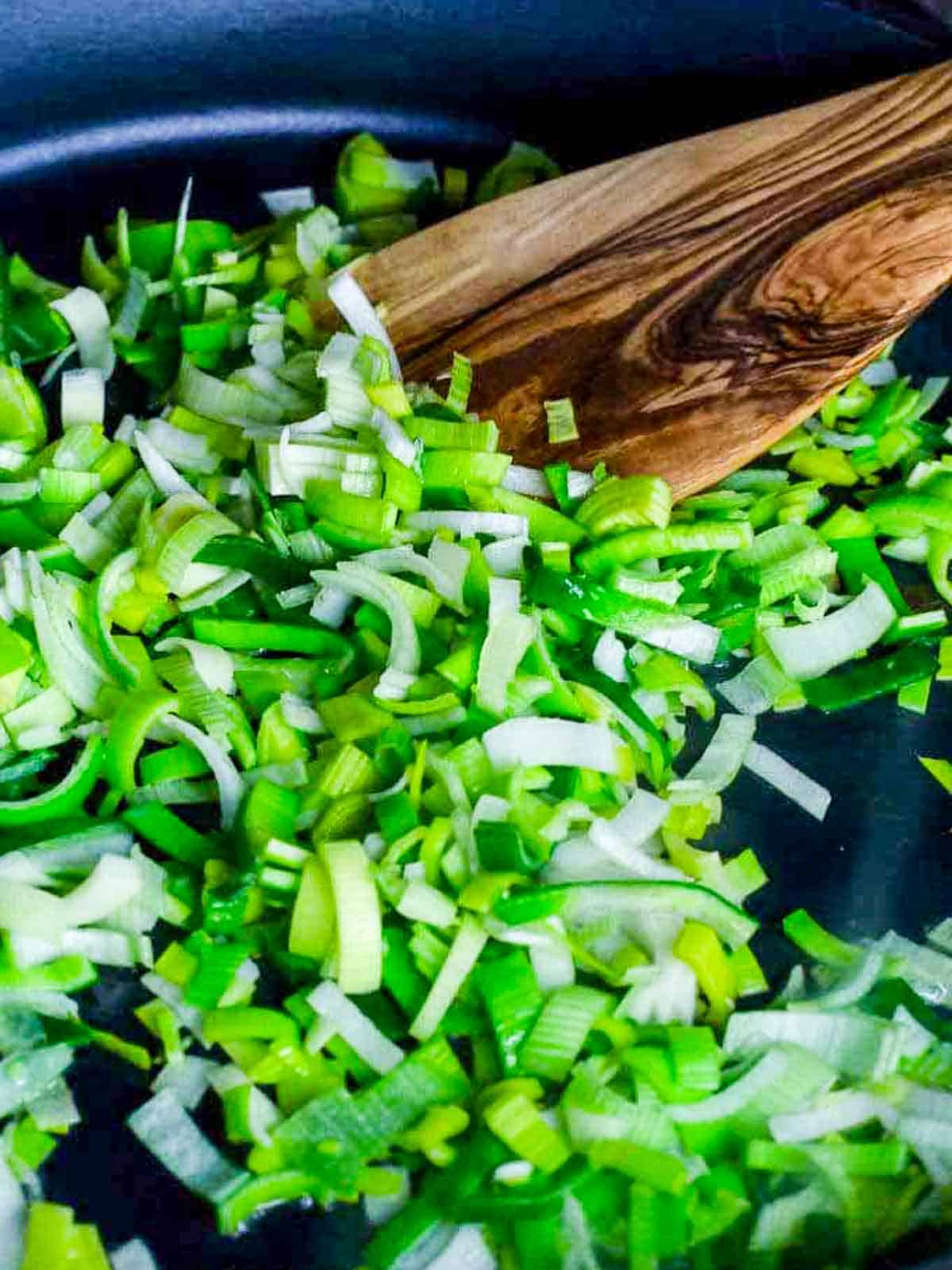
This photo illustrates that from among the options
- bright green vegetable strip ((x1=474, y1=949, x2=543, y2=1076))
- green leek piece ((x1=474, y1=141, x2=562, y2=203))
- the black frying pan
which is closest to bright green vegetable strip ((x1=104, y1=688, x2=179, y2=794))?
bright green vegetable strip ((x1=474, y1=949, x2=543, y2=1076))

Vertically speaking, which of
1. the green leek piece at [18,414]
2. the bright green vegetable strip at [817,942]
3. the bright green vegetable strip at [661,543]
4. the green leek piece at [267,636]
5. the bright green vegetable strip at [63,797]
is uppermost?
the green leek piece at [18,414]

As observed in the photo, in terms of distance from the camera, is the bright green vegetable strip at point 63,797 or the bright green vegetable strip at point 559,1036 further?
the bright green vegetable strip at point 63,797

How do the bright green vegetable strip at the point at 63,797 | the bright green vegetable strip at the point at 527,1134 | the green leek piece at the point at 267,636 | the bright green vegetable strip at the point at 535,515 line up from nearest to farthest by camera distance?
the bright green vegetable strip at the point at 527,1134 → the bright green vegetable strip at the point at 63,797 → the green leek piece at the point at 267,636 → the bright green vegetable strip at the point at 535,515

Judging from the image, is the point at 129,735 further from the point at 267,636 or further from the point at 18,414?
the point at 18,414

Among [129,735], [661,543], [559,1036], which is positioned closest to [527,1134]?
[559,1036]

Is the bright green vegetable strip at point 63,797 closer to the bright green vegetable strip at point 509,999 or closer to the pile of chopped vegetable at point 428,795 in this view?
the pile of chopped vegetable at point 428,795

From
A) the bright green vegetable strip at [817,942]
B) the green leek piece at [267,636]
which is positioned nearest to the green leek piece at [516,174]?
the green leek piece at [267,636]

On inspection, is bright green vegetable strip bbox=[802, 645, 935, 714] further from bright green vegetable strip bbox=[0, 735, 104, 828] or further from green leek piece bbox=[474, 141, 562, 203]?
green leek piece bbox=[474, 141, 562, 203]

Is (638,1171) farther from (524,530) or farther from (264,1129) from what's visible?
(524,530)
